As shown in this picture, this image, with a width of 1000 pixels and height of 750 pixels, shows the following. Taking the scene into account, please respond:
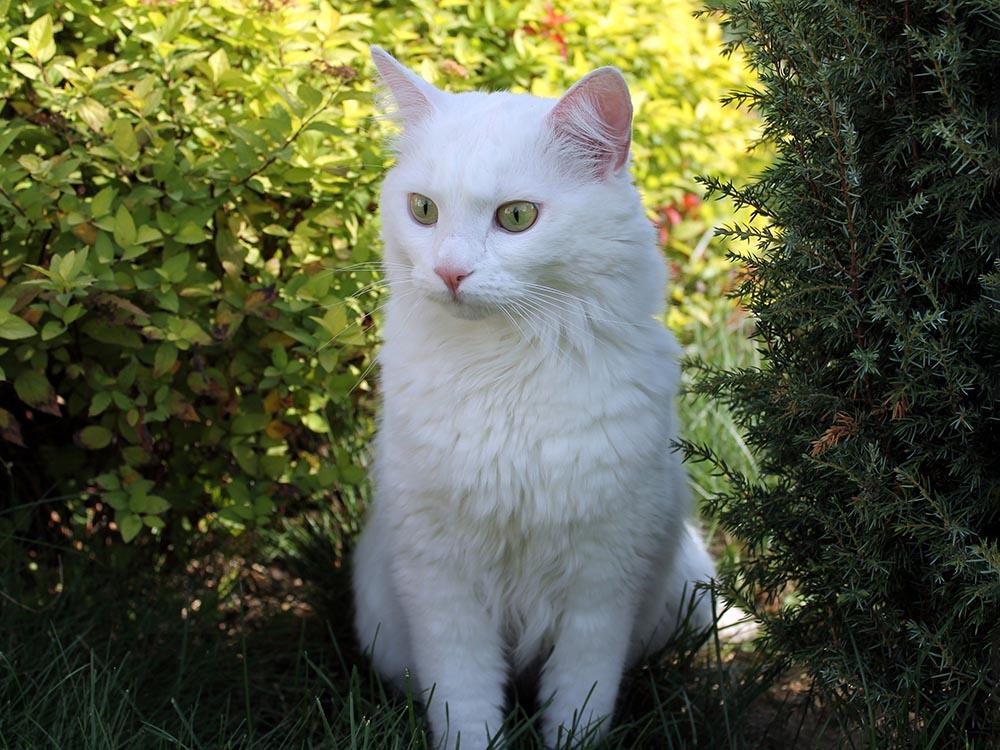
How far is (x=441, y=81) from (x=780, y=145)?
1.37 metres

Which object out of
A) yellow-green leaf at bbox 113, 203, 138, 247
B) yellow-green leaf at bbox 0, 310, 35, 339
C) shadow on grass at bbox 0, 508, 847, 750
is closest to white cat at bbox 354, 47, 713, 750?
shadow on grass at bbox 0, 508, 847, 750

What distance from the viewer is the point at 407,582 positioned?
2.28 meters

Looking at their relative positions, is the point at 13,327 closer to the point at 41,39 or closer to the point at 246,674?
the point at 41,39

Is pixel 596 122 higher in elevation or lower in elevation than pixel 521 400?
higher

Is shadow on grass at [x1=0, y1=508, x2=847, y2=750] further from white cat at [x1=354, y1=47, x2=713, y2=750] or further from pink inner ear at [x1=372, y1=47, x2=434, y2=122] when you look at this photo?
pink inner ear at [x1=372, y1=47, x2=434, y2=122]

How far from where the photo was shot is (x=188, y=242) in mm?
2416

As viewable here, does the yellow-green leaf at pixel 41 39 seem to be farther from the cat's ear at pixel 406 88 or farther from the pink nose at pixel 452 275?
the pink nose at pixel 452 275

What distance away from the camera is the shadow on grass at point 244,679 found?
7.17 feet

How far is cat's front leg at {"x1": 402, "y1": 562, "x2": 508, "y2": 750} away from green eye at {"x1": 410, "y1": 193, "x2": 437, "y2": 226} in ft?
2.36

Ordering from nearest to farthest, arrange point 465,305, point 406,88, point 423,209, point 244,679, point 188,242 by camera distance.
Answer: point 465,305 < point 423,209 < point 406,88 < point 244,679 < point 188,242

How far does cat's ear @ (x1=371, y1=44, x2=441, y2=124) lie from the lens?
2.14m

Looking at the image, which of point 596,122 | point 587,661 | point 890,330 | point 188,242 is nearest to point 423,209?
point 596,122

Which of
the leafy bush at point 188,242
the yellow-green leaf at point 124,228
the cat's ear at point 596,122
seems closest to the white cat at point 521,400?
the cat's ear at point 596,122

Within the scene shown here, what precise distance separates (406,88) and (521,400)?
0.68m
